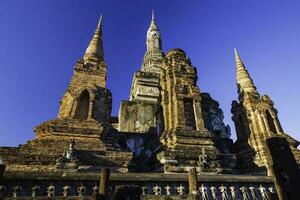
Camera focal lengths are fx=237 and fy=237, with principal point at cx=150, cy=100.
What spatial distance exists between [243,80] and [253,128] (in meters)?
5.33

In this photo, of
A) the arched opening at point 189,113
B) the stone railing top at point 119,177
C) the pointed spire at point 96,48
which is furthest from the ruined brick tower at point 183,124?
the pointed spire at point 96,48

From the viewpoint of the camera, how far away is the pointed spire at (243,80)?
18.3 m

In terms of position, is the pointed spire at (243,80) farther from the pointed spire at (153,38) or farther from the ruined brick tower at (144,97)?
the pointed spire at (153,38)

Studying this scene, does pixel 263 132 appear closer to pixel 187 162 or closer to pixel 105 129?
pixel 187 162

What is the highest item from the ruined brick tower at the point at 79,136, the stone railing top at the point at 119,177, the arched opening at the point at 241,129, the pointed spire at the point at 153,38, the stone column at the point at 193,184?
the pointed spire at the point at 153,38

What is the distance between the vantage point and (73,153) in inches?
348

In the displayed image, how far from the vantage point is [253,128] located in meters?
15.6

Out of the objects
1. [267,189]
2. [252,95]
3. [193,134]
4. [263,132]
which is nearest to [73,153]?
[193,134]

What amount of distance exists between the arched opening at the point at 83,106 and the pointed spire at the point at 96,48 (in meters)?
3.44

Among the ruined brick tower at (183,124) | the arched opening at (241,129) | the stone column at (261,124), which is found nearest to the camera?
the ruined brick tower at (183,124)

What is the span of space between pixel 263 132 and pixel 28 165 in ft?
43.3

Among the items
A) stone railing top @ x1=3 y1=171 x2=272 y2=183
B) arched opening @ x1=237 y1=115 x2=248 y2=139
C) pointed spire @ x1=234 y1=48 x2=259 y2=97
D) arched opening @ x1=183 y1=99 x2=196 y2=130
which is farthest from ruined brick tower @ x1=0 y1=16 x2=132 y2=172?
pointed spire @ x1=234 y1=48 x2=259 y2=97

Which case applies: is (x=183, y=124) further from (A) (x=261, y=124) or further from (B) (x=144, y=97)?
(B) (x=144, y=97)

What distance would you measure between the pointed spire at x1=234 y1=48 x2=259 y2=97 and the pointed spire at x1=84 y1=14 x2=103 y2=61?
11.0 meters
